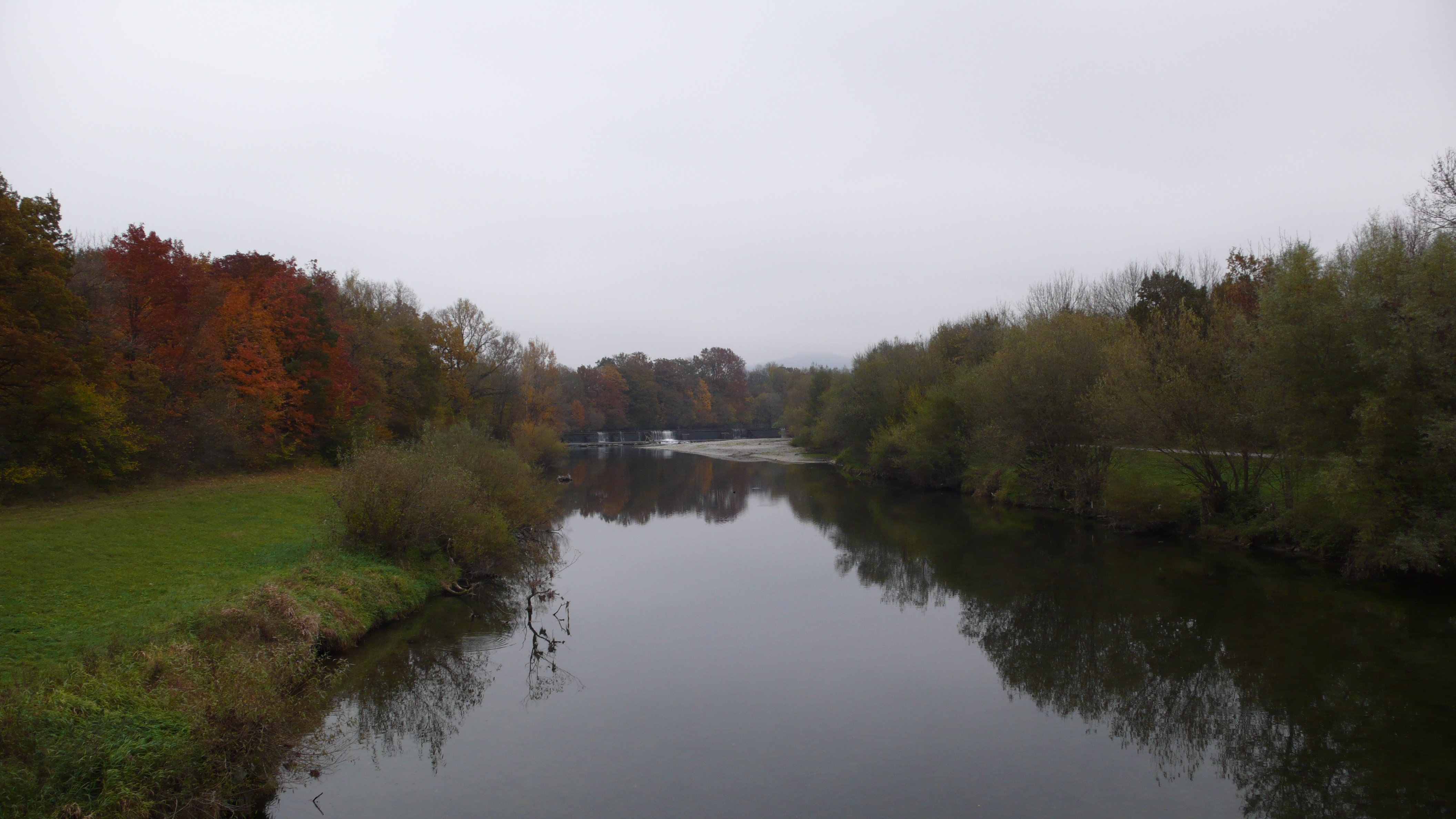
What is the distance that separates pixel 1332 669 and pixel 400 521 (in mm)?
17985

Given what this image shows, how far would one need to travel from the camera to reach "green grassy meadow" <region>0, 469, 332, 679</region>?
33.0 feet

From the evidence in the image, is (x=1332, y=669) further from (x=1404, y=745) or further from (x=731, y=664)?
(x=731, y=664)

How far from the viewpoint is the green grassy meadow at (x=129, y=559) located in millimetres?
10062

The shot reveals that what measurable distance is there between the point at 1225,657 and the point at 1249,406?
10901 mm

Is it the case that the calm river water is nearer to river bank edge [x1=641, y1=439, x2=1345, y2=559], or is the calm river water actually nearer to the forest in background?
river bank edge [x1=641, y1=439, x2=1345, y2=559]

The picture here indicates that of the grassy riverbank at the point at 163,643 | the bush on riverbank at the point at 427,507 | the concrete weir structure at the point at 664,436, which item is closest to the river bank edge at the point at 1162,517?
the bush on riverbank at the point at 427,507

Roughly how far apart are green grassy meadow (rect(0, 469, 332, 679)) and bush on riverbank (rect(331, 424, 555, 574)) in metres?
1.24

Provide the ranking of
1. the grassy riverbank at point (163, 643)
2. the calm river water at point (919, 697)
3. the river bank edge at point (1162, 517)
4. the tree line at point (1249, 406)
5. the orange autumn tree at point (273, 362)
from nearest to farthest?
the grassy riverbank at point (163, 643)
the calm river water at point (919, 697)
the tree line at point (1249, 406)
the river bank edge at point (1162, 517)
the orange autumn tree at point (273, 362)

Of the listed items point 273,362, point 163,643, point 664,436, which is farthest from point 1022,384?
point 664,436

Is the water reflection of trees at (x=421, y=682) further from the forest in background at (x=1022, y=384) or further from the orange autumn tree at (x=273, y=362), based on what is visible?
the orange autumn tree at (x=273, y=362)

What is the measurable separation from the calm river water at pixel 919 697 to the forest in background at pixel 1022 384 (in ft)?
10.6

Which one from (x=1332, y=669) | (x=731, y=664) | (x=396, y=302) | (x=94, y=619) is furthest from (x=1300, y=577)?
(x=396, y=302)

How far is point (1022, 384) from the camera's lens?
97.9ft

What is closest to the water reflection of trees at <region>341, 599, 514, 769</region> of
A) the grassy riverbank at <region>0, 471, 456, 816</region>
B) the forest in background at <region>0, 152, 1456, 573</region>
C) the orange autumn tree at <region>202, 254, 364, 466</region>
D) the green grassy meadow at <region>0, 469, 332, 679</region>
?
the grassy riverbank at <region>0, 471, 456, 816</region>
